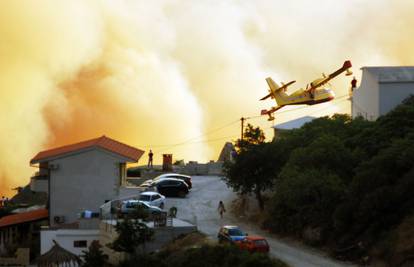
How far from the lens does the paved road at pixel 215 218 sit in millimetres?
43562

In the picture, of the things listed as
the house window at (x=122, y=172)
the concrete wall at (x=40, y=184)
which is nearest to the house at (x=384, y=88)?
the house window at (x=122, y=172)

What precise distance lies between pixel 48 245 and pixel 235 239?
53.3 feet

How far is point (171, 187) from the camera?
70.6m

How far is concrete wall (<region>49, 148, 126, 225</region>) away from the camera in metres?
64.1

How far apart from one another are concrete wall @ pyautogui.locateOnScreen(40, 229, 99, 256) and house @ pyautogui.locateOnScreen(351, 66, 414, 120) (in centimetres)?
2768

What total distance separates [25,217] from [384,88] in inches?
1238

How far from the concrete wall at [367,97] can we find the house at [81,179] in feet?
70.4

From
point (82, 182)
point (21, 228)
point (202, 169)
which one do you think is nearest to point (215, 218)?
point (82, 182)

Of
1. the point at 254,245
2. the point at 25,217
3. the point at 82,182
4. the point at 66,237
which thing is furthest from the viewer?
the point at 25,217

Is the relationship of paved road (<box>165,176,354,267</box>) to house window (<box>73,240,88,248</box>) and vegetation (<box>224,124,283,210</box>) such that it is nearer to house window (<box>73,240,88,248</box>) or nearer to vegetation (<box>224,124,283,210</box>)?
vegetation (<box>224,124,283,210</box>)

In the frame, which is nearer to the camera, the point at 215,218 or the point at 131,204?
the point at 131,204

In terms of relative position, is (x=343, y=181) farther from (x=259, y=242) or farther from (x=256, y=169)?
(x=256, y=169)

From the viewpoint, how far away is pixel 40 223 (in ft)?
209

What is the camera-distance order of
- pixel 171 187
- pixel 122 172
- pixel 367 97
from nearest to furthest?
1. pixel 122 172
2. pixel 171 187
3. pixel 367 97
